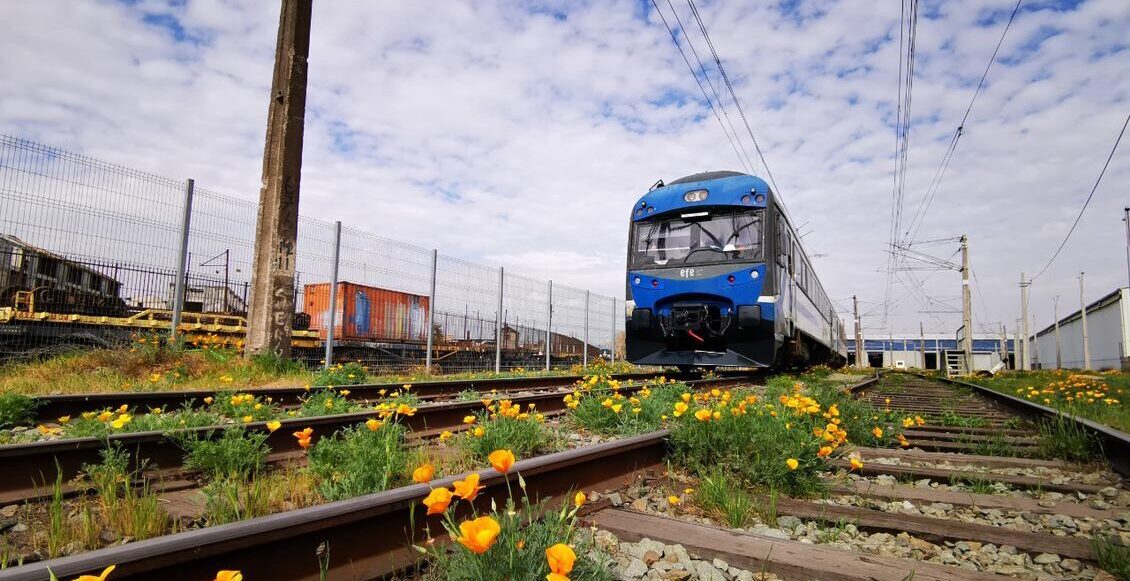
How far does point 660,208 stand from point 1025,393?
6.30 m

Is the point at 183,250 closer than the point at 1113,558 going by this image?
No

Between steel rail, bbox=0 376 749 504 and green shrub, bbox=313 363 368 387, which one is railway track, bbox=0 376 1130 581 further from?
green shrub, bbox=313 363 368 387

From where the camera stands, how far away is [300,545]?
179 cm

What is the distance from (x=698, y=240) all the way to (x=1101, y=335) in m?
46.8

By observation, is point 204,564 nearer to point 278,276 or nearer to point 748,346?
point 748,346

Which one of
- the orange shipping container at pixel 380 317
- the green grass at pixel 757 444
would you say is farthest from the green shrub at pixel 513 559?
the orange shipping container at pixel 380 317

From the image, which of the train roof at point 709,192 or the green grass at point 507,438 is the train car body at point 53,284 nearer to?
the green grass at point 507,438

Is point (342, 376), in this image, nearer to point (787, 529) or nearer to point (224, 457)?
point (224, 457)

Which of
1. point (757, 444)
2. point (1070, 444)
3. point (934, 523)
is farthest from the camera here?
point (1070, 444)

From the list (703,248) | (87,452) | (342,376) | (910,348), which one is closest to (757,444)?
(87,452)

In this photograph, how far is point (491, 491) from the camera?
243 centimetres

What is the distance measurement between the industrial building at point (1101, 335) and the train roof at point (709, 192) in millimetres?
31186

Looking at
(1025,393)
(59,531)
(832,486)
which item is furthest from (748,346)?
(59,531)

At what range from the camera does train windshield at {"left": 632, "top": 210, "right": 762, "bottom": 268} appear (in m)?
9.57
